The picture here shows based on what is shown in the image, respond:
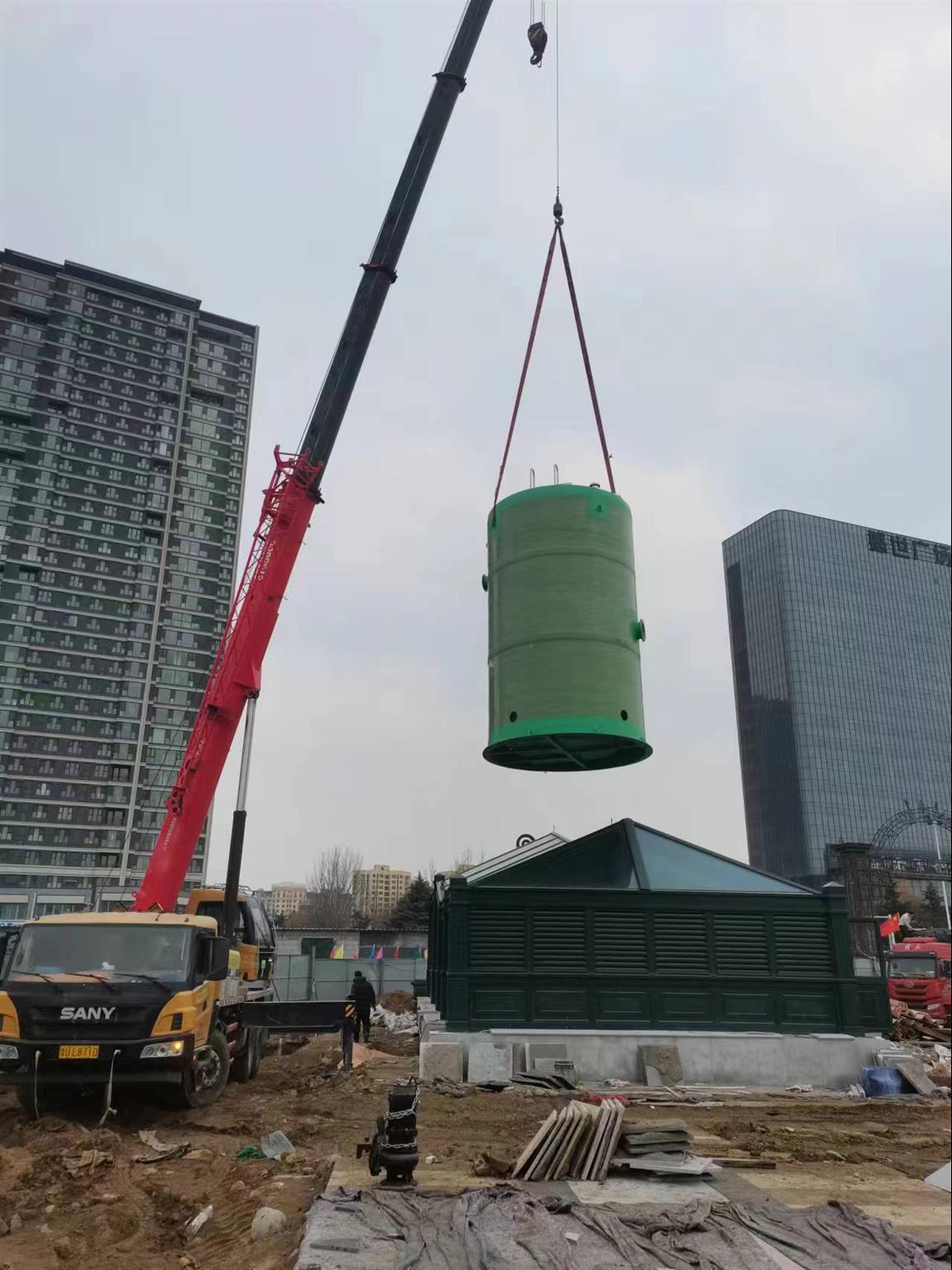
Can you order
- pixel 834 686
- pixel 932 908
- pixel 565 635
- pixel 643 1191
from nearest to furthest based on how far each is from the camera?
pixel 643 1191 < pixel 565 635 < pixel 932 908 < pixel 834 686

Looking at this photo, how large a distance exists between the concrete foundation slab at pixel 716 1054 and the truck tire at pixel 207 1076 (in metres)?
3.55

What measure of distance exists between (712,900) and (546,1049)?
12.5ft

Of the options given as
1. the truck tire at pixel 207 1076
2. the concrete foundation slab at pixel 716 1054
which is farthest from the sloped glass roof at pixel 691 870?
the truck tire at pixel 207 1076

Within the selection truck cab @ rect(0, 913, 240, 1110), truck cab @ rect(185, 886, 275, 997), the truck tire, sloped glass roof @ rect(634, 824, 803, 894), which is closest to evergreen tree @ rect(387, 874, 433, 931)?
truck cab @ rect(185, 886, 275, 997)

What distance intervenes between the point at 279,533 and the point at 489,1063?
9.92m

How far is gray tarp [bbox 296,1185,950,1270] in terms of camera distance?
6.02 meters

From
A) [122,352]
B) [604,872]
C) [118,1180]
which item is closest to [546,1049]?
[604,872]

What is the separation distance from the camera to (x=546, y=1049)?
46.6 feet

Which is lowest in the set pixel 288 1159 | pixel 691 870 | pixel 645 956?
pixel 288 1159

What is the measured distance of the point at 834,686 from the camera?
143 m

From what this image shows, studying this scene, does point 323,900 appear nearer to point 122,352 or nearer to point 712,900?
point 122,352

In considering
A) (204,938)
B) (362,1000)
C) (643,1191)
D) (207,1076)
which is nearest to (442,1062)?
(207,1076)

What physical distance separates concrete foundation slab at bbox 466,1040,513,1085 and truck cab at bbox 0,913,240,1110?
13.0 ft

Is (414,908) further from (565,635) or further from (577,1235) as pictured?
(577,1235)
